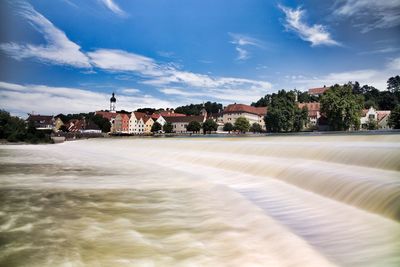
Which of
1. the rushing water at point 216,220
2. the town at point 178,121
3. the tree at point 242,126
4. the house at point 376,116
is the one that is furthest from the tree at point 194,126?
the rushing water at point 216,220

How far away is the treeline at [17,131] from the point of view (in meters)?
32.5

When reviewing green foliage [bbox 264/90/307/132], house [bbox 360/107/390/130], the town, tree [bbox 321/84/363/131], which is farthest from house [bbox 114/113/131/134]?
house [bbox 360/107/390/130]

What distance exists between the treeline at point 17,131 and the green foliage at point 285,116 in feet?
85.3

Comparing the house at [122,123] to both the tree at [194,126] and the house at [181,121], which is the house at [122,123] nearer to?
the house at [181,121]

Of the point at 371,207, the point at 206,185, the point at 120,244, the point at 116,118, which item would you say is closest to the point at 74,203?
the point at 120,244

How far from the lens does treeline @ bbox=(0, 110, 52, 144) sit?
1280 inches

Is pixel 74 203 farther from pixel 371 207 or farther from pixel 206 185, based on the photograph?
pixel 371 207

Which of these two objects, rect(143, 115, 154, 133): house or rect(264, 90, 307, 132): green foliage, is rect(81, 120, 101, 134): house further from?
rect(264, 90, 307, 132): green foliage

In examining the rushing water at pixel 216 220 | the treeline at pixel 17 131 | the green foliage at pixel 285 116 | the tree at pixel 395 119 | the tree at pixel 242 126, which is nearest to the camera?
the rushing water at pixel 216 220

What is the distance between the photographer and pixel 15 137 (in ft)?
106

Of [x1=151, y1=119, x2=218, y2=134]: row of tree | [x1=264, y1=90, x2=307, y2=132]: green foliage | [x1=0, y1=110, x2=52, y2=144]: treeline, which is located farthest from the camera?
[x1=151, y1=119, x2=218, y2=134]: row of tree

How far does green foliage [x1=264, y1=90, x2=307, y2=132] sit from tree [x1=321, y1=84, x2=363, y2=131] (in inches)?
177

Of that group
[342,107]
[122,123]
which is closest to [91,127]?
[122,123]

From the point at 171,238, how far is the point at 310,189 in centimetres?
281
